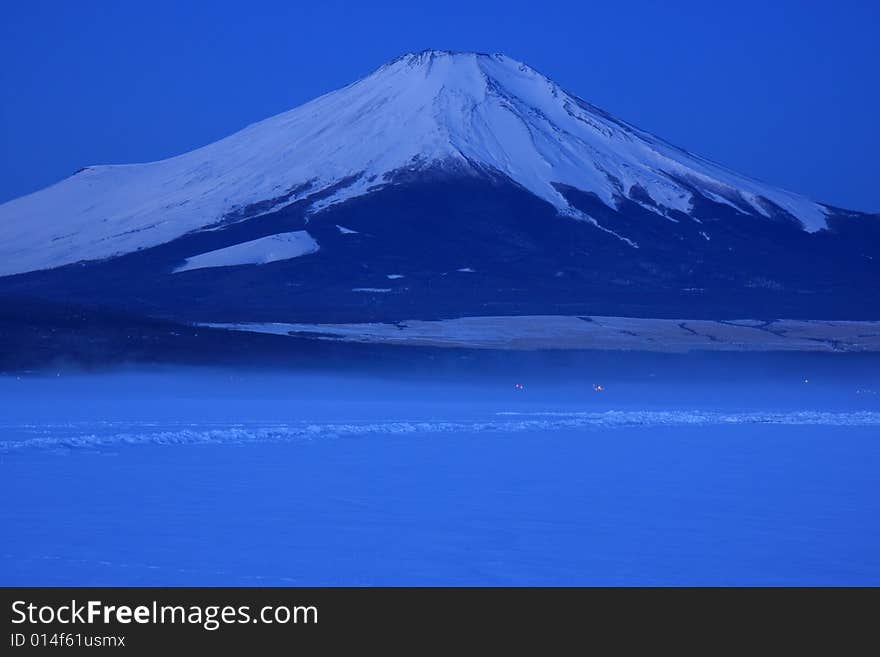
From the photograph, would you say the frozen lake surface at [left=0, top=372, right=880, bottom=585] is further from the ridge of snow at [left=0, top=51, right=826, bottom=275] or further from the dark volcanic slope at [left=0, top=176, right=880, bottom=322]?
the ridge of snow at [left=0, top=51, right=826, bottom=275]

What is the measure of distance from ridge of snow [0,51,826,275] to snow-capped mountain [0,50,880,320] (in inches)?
8.2

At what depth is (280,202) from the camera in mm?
89938

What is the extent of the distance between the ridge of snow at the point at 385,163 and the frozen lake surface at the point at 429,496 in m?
66.4

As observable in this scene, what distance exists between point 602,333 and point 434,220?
37.7 m

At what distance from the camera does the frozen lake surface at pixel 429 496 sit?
974cm

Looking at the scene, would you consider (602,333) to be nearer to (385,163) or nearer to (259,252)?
(259,252)

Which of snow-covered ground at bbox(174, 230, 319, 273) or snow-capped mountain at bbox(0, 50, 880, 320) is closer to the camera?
snow-capped mountain at bbox(0, 50, 880, 320)

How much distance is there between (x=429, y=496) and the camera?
12.9 m

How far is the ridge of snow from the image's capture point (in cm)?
9194

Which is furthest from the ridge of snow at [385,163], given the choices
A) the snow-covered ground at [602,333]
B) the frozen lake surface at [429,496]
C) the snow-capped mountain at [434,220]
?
the frozen lake surface at [429,496]
